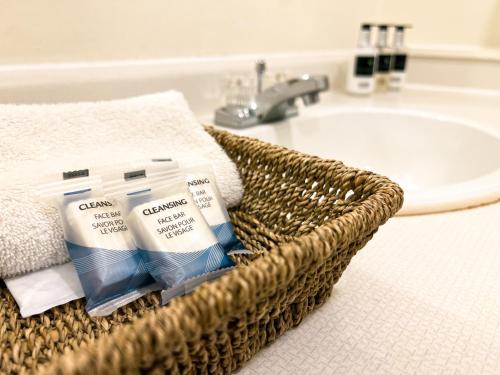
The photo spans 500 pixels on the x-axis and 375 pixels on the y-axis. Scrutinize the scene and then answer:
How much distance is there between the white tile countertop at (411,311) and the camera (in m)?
0.31

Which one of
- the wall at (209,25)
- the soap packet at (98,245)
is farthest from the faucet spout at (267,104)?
the soap packet at (98,245)

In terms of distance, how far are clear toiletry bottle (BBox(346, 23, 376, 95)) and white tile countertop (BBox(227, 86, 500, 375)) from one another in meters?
0.66

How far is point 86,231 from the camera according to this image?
355 millimetres

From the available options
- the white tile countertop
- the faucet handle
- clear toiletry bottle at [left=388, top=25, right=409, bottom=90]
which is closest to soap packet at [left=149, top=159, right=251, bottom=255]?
the white tile countertop

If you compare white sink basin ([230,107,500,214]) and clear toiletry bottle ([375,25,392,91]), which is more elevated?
clear toiletry bottle ([375,25,392,91])

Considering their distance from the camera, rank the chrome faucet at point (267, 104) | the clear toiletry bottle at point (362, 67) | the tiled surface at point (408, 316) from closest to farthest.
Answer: the tiled surface at point (408, 316)
the chrome faucet at point (267, 104)
the clear toiletry bottle at point (362, 67)

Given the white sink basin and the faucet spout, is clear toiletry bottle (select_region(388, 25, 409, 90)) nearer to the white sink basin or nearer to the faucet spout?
the white sink basin

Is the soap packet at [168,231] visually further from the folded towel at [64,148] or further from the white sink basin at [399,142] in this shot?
the white sink basin at [399,142]

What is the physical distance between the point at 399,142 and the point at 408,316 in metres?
0.73

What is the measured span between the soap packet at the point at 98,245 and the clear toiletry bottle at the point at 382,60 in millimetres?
975

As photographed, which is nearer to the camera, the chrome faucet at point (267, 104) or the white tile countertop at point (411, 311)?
the white tile countertop at point (411, 311)

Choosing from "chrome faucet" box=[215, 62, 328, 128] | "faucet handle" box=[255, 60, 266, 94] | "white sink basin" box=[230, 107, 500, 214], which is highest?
"faucet handle" box=[255, 60, 266, 94]

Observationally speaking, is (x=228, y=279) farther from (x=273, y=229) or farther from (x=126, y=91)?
(x=126, y=91)

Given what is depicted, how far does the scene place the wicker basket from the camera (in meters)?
0.20
